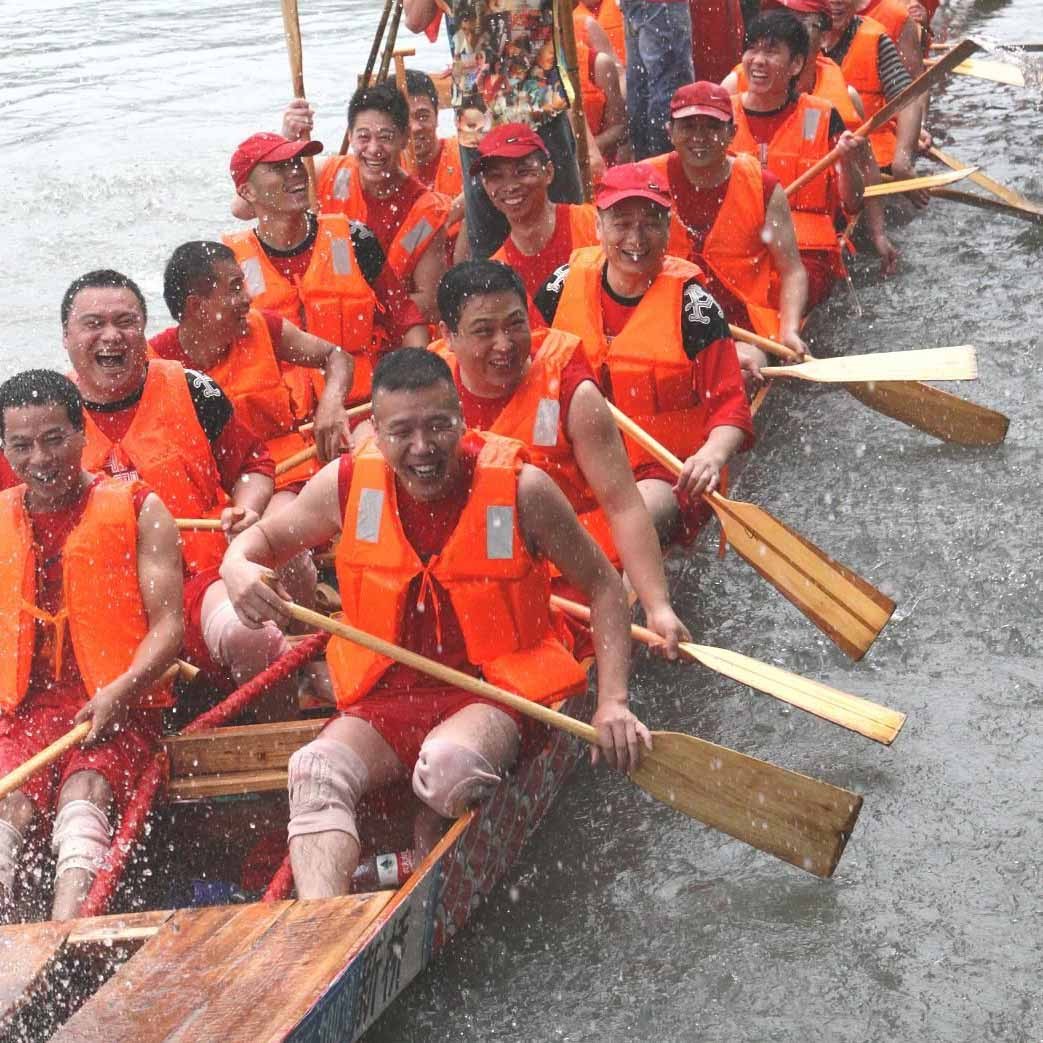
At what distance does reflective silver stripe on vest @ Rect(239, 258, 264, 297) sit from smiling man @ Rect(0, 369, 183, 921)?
5.24 feet

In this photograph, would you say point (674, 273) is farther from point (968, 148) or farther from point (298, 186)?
point (968, 148)

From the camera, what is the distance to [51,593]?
349 centimetres

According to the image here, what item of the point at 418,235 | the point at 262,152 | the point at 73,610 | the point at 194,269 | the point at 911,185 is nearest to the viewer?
the point at 73,610

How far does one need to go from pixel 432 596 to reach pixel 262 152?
204cm

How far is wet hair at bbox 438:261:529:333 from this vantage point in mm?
3611

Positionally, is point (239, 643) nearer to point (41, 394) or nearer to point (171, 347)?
point (41, 394)

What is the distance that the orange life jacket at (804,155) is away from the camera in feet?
21.1

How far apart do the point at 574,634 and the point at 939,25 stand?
10400 mm

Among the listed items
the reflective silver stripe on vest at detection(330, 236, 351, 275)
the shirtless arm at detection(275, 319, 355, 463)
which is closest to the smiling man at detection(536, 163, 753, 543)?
the shirtless arm at detection(275, 319, 355, 463)

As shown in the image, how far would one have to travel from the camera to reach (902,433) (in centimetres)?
594

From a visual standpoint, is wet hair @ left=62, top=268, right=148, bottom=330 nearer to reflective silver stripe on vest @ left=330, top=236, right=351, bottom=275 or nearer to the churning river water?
reflective silver stripe on vest @ left=330, top=236, right=351, bottom=275

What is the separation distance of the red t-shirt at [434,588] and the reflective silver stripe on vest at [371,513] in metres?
0.05

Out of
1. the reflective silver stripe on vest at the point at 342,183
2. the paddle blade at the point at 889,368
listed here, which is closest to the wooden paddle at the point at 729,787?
the paddle blade at the point at 889,368

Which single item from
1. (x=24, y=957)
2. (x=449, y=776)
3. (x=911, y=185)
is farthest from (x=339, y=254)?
(x=911, y=185)
